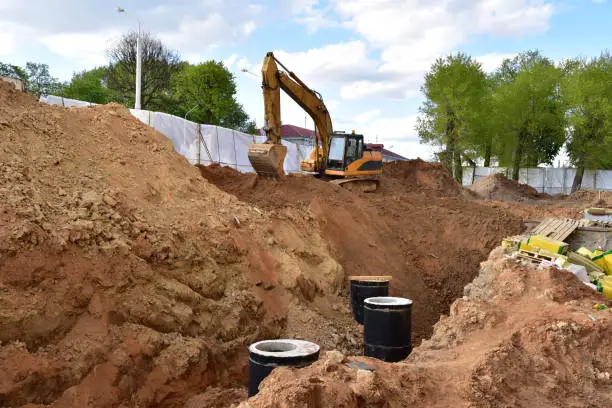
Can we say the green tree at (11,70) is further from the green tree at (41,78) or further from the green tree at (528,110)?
the green tree at (528,110)

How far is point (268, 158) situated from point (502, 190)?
18233 mm

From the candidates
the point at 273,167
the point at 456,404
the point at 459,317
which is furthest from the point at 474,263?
the point at 456,404

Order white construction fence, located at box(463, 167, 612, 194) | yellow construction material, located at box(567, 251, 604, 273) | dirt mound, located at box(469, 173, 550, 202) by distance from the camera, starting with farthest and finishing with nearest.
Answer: white construction fence, located at box(463, 167, 612, 194) → dirt mound, located at box(469, 173, 550, 202) → yellow construction material, located at box(567, 251, 604, 273)

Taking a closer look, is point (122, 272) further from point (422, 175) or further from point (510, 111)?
point (510, 111)

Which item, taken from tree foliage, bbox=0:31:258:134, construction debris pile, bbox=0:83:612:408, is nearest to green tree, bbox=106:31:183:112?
tree foliage, bbox=0:31:258:134

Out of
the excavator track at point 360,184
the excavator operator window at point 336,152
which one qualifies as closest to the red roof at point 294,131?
the excavator track at point 360,184

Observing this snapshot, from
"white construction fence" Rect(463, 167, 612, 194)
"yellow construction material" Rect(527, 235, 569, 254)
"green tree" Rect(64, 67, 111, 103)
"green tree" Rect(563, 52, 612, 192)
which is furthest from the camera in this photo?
"green tree" Rect(64, 67, 111, 103)

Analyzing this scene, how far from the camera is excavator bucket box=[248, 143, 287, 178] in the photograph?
12.4 meters

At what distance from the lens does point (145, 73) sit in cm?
3266

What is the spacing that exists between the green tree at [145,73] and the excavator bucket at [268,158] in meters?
21.9

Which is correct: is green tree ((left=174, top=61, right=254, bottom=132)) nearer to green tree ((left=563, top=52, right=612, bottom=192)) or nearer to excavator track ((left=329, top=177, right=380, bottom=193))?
excavator track ((left=329, top=177, right=380, bottom=193))

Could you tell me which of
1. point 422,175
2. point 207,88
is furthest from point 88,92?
point 422,175

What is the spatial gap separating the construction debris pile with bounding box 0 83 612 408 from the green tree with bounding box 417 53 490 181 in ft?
77.2

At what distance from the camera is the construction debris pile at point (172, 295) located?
5.17 meters
